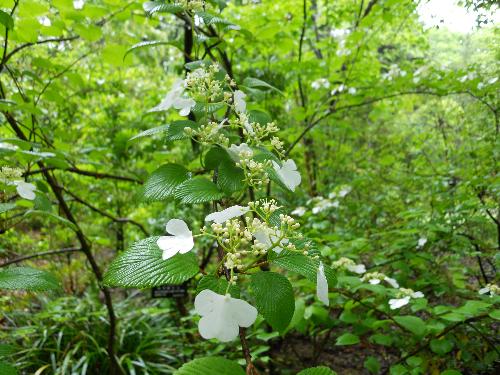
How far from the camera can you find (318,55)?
390 centimetres

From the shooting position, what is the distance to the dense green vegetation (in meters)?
0.57

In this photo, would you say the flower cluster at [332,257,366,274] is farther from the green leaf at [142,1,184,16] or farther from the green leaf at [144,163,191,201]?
the green leaf at [142,1,184,16]

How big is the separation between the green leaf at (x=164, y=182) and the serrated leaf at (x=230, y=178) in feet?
0.27

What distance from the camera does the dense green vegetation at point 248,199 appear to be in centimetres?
57

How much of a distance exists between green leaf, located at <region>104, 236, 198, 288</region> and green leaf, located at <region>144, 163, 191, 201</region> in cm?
15

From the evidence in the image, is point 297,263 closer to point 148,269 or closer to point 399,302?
point 148,269

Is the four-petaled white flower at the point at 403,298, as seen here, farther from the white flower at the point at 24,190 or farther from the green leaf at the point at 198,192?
the white flower at the point at 24,190

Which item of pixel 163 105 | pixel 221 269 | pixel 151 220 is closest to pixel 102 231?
pixel 151 220

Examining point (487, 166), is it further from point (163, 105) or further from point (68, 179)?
point (68, 179)

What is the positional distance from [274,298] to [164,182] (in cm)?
33

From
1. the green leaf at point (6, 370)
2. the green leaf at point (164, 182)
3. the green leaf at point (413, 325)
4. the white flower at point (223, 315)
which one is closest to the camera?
the white flower at point (223, 315)

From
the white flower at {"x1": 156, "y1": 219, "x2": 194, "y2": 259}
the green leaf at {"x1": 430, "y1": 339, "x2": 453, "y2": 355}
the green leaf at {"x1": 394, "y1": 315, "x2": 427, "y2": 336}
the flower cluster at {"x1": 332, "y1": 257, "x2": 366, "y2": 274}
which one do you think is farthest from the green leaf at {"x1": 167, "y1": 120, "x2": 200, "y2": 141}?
the green leaf at {"x1": 430, "y1": 339, "x2": 453, "y2": 355}

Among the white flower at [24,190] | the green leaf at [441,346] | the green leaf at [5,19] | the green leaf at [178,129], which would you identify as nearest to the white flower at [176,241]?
the green leaf at [178,129]

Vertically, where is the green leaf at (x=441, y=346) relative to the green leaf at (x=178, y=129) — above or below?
below
